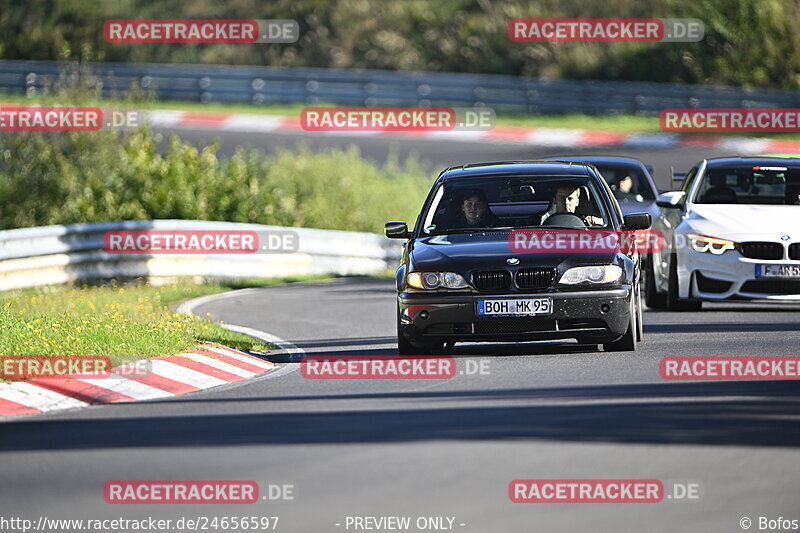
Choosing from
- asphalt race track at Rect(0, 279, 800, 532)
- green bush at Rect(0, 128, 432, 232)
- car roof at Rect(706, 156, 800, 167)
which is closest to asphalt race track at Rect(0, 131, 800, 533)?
asphalt race track at Rect(0, 279, 800, 532)

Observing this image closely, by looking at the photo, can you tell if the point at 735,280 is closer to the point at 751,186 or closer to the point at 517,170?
the point at 751,186

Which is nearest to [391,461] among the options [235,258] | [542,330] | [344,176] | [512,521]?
[512,521]

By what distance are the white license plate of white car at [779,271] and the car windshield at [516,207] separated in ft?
8.99

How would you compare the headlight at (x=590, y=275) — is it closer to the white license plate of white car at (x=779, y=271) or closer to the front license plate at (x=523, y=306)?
the front license plate at (x=523, y=306)

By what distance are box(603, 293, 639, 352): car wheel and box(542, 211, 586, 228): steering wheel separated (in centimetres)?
85

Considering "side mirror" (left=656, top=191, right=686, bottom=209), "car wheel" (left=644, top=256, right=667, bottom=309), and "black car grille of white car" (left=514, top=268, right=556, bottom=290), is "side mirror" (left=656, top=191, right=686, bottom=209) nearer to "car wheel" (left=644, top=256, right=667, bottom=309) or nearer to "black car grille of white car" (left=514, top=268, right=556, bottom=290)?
"car wheel" (left=644, top=256, right=667, bottom=309)

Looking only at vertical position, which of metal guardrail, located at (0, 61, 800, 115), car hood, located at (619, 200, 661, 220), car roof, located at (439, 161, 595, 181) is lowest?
car hood, located at (619, 200, 661, 220)

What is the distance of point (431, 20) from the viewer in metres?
50.2

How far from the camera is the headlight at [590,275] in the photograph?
13.0 m

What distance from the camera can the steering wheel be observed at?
13.9 meters

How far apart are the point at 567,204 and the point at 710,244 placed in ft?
9.83

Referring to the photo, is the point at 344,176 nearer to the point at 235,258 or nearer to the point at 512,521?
the point at 235,258

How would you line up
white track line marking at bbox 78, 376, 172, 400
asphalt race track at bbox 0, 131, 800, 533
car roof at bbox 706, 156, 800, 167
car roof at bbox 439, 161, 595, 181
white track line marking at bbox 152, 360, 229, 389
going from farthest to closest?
car roof at bbox 706, 156, 800, 167 → car roof at bbox 439, 161, 595, 181 → white track line marking at bbox 152, 360, 229, 389 → white track line marking at bbox 78, 376, 172, 400 → asphalt race track at bbox 0, 131, 800, 533

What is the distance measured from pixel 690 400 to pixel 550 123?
30070mm
